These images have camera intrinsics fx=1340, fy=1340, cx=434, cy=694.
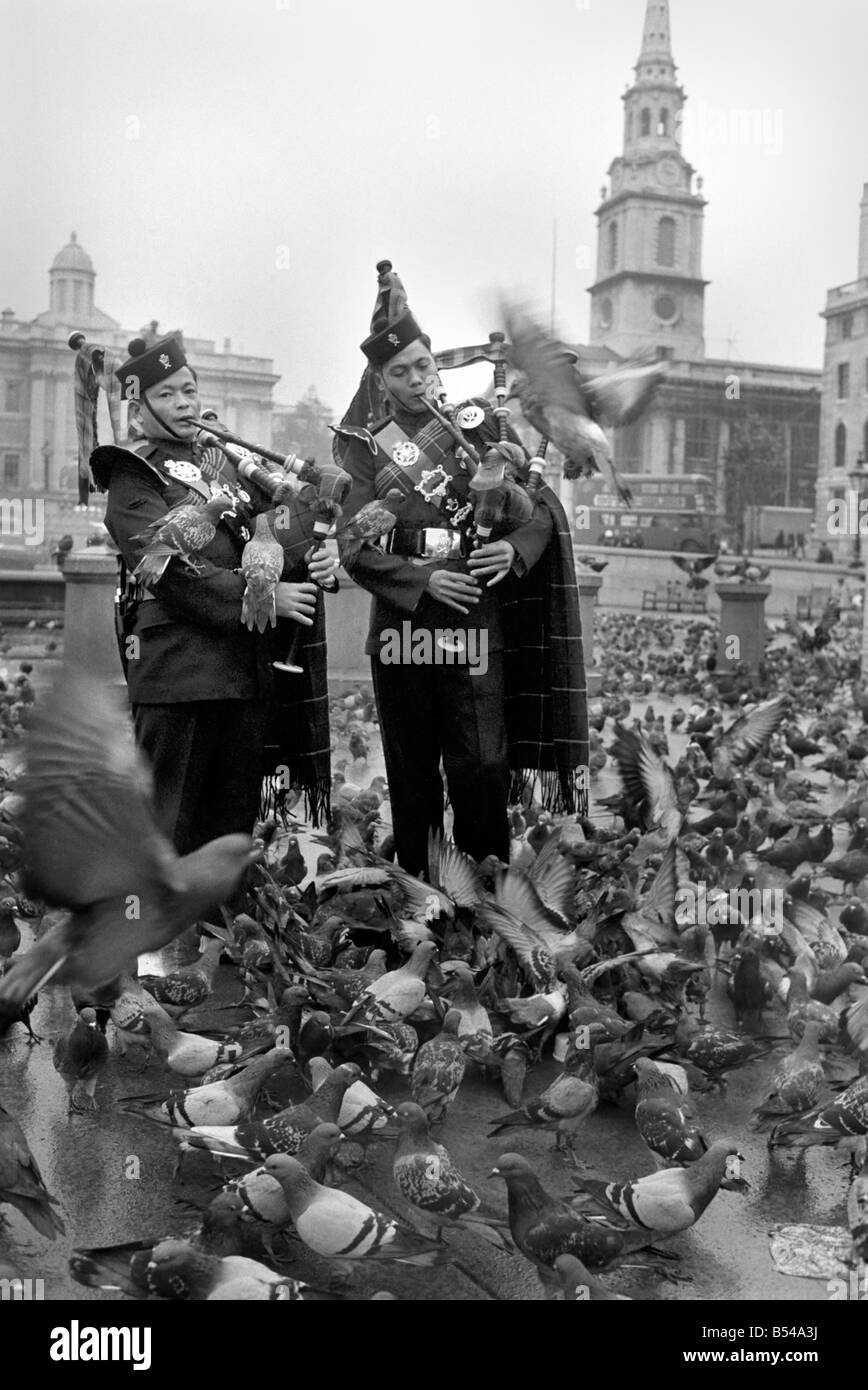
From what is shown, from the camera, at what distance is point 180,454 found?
5.43m

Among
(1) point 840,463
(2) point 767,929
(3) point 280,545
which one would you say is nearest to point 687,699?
(2) point 767,929

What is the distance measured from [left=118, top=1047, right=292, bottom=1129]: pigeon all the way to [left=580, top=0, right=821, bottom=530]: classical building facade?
209 feet

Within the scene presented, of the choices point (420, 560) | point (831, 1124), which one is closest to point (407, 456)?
point (420, 560)

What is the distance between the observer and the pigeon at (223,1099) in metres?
4.04

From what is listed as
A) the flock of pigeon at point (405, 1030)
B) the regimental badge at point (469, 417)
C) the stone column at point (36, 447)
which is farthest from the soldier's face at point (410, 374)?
the stone column at point (36, 447)

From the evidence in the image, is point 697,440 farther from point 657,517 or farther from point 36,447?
point 36,447

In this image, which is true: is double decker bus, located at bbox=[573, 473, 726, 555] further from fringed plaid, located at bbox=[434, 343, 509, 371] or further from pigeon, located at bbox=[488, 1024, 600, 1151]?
pigeon, located at bbox=[488, 1024, 600, 1151]

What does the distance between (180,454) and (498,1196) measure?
310 cm

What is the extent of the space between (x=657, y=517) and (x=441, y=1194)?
177ft

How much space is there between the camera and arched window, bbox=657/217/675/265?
2849 inches

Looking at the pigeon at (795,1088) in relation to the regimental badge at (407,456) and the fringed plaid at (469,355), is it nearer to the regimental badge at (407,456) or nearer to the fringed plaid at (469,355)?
the regimental badge at (407,456)

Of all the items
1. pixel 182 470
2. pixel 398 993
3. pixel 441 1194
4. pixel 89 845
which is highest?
pixel 182 470

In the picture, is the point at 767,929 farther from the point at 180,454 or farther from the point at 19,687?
the point at 19,687

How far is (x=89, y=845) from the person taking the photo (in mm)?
3832
